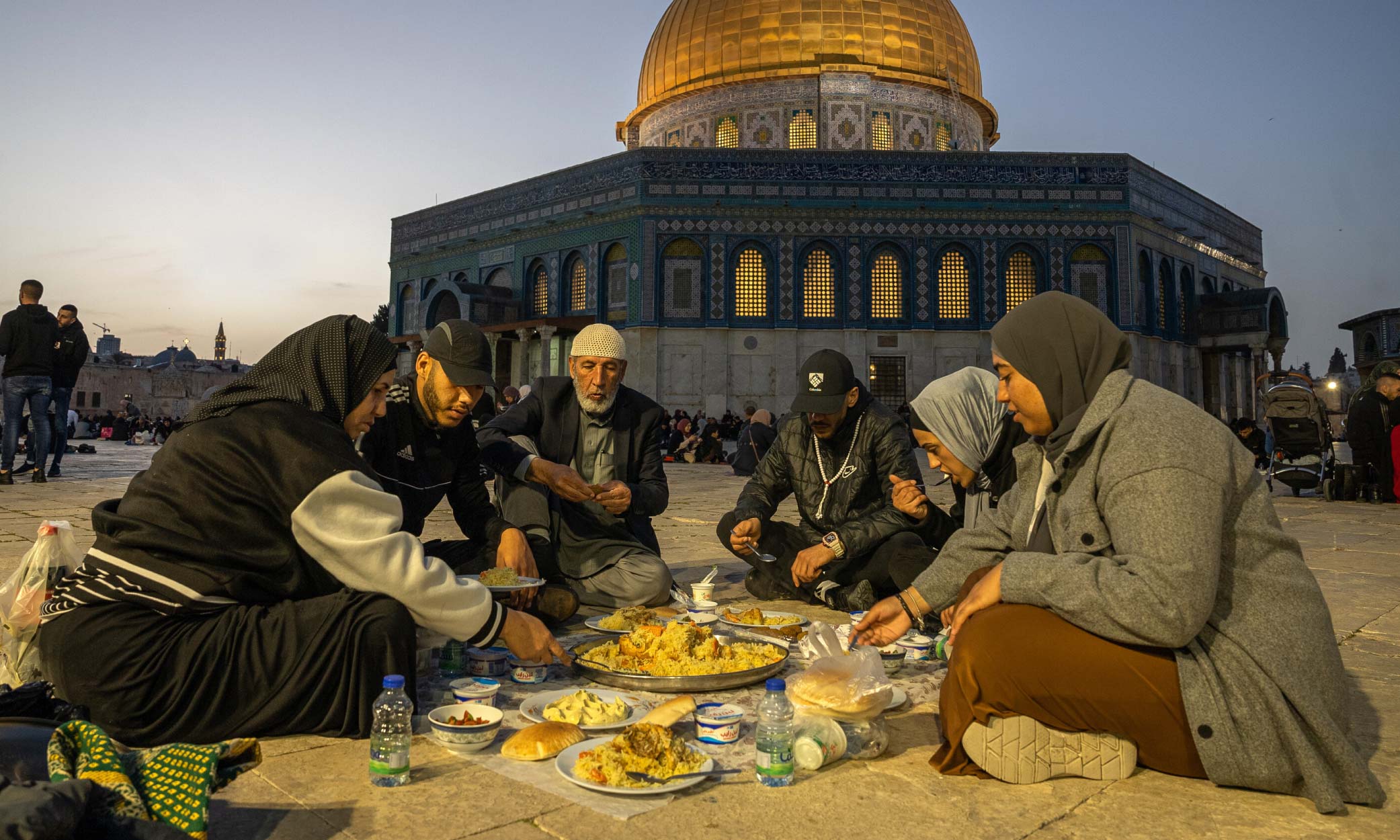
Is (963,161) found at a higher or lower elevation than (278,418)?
higher

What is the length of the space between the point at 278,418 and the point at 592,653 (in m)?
1.10

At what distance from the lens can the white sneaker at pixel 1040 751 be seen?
6.35ft

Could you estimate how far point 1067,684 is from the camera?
1.88m

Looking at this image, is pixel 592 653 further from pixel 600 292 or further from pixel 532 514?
pixel 600 292

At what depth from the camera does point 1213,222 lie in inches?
1078

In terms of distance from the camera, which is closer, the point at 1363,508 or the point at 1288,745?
the point at 1288,745

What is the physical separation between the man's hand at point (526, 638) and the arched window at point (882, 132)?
2517cm

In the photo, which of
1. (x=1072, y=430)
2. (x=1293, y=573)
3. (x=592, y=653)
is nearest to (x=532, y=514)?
(x=592, y=653)

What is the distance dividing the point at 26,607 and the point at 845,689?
197 centimetres

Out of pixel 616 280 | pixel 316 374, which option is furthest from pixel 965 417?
pixel 616 280

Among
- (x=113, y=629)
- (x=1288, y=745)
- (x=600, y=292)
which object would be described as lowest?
(x=1288, y=745)

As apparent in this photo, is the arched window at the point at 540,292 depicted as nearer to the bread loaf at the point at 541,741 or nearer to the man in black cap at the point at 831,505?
the man in black cap at the point at 831,505

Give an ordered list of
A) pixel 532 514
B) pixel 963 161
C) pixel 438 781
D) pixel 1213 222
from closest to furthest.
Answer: pixel 438 781
pixel 532 514
pixel 963 161
pixel 1213 222

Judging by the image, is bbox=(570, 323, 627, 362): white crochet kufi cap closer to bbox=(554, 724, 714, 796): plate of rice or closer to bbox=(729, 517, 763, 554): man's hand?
bbox=(729, 517, 763, 554): man's hand
